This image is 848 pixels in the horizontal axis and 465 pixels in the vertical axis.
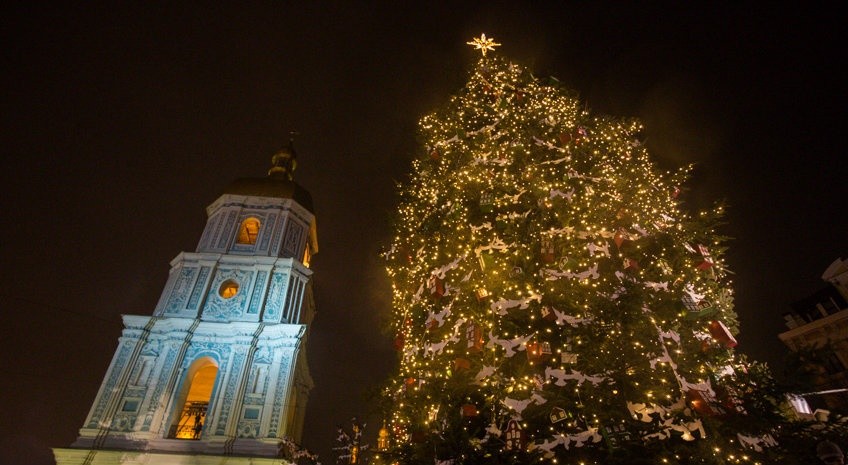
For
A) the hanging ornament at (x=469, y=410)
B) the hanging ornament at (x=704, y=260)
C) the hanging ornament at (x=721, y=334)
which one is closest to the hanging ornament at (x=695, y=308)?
the hanging ornament at (x=721, y=334)

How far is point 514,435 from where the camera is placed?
657 cm

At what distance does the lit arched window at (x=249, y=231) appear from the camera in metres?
21.2

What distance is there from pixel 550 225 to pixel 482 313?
6.75 ft

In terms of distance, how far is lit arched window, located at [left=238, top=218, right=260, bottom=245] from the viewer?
21.2m

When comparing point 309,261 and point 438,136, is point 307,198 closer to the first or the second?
point 309,261

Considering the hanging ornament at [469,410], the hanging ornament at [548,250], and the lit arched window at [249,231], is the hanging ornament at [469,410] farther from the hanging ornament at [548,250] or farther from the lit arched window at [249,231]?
the lit arched window at [249,231]

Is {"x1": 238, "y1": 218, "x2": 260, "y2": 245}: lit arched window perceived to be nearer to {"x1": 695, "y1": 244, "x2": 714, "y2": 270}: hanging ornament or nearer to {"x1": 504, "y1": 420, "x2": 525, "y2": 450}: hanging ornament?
{"x1": 504, "y1": 420, "x2": 525, "y2": 450}: hanging ornament

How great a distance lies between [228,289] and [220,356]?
323cm

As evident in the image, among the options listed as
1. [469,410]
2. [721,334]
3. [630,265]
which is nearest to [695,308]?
[721,334]

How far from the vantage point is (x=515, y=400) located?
236 inches

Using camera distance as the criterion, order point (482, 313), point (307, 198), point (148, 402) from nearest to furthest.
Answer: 1. point (482, 313)
2. point (148, 402)
3. point (307, 198)

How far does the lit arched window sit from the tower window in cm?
253

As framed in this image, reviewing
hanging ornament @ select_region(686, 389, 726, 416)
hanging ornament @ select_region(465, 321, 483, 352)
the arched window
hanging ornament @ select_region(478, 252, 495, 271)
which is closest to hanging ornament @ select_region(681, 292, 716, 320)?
hanging ornament @ select_region(686, 389, 726, 416)

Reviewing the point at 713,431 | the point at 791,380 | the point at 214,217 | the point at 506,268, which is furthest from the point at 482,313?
the point at 214,217
